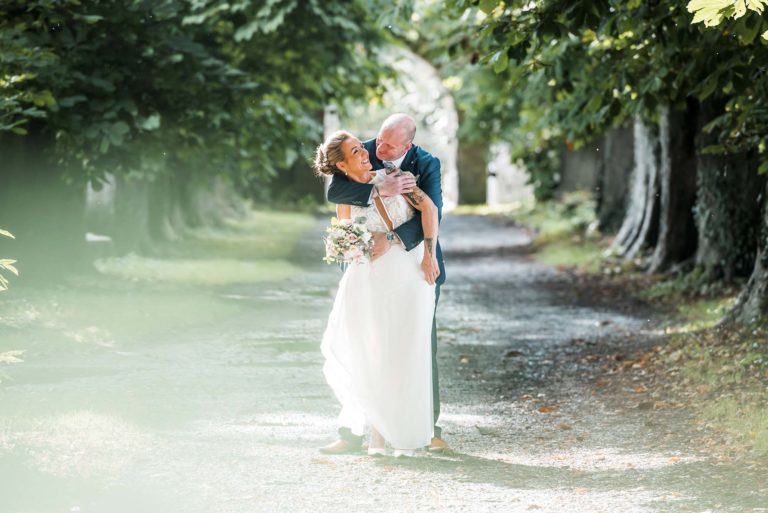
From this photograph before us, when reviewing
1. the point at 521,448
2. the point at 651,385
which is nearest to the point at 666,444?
the point at 521,448

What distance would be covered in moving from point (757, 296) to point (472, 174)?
114 feet

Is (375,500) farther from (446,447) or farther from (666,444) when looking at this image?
(666,444)

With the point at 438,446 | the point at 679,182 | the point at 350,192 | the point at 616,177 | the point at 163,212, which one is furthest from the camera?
the point at 616,177

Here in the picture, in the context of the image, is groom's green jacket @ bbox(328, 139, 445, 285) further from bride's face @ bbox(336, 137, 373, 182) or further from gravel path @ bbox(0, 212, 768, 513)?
gravel path @ bbox(0, 212, 768, 513)

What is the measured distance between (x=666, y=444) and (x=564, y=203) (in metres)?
24.0

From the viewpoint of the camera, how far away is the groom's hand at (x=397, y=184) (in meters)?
7.12

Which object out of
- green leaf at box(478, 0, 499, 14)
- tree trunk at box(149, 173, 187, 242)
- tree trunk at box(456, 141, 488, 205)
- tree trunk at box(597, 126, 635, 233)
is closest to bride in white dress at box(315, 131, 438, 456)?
green leaf at box(478, 0, 499, 14)

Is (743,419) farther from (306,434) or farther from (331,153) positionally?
(331,153)

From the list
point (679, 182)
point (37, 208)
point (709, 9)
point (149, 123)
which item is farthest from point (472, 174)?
point (709, 9)

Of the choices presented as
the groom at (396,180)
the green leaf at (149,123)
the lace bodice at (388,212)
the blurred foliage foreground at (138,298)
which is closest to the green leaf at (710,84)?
the groom at (396,180)

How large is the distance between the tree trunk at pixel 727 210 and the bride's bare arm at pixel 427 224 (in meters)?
8.47

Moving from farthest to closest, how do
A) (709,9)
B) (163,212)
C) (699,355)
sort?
1. (163,212)
2. (699,355)
3. (709,9)

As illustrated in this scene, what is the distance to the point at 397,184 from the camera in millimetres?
7117

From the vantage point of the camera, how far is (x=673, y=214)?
1780 centimetres
